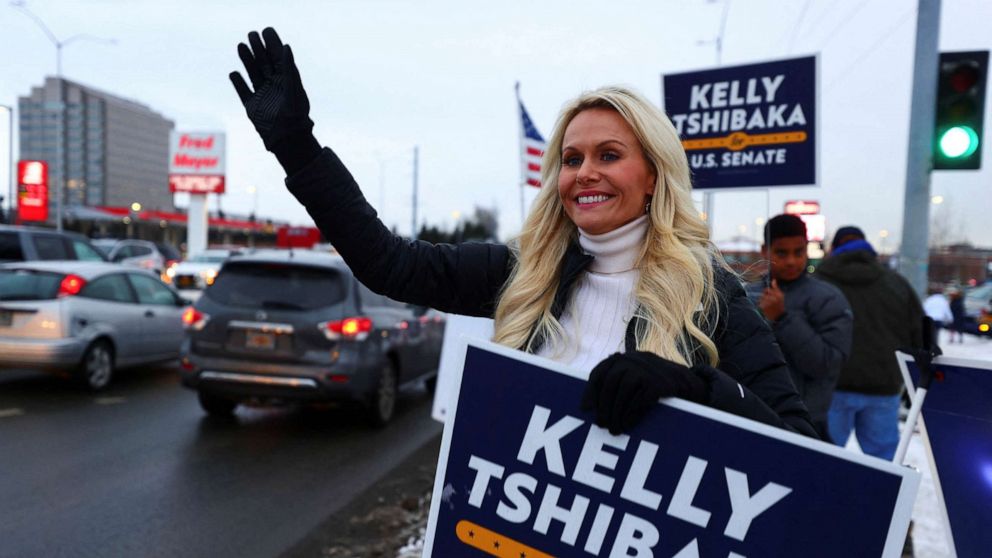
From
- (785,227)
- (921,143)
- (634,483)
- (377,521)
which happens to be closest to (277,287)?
(377,521)

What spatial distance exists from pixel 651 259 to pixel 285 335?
212 inches

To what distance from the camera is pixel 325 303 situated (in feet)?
22.0

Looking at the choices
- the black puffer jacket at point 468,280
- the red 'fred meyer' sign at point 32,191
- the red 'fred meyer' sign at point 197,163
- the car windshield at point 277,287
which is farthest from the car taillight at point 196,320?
the red 'fred meyer' sign at point 197,163

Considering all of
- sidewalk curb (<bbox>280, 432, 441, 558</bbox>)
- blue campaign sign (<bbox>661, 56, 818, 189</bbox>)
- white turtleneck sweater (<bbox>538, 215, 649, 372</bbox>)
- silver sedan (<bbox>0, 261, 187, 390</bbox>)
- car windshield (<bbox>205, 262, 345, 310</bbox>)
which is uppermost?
blue campaign sign (<bbox>661, 56, 818, 189</bbox>)

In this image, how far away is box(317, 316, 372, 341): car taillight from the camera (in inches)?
259

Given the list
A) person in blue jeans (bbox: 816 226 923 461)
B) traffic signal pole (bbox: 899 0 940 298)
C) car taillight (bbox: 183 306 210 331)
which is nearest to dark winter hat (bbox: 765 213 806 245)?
person in blue jeans (bbox: 816 226 923 461)

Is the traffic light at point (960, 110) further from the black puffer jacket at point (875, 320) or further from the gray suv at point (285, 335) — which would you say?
the gray suv at point (285, 335)

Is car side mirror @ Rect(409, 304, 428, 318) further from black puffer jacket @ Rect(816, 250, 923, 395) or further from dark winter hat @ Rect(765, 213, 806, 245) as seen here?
dark winter hat @ Rect(765, 213, 806, 245)

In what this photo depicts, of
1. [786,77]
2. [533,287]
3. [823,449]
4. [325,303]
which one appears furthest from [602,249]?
[325,303]

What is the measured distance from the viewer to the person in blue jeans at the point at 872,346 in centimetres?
442

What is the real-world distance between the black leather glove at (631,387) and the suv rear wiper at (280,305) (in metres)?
5.64

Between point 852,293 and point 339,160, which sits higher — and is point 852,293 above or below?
below

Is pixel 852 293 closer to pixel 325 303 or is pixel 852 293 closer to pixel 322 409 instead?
pixel 325 303

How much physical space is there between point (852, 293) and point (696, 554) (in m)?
3.96
